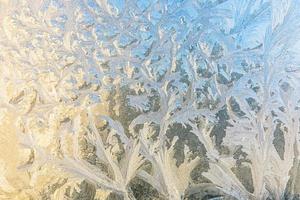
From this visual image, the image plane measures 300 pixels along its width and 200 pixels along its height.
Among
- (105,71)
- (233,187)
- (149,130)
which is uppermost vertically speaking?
(105,71)

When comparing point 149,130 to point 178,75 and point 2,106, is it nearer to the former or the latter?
point 178,75

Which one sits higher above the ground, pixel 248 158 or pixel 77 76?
pixel 77 76

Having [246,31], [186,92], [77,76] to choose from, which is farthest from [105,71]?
[246,31]

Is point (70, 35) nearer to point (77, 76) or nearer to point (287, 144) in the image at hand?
point (77, 76)

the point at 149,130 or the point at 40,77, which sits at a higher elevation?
the point at 40,77

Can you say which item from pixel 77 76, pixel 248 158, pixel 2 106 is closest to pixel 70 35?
pixel 77 76
